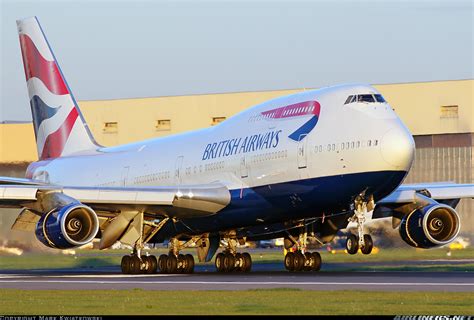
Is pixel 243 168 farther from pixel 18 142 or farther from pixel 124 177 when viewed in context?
pixel 18 142

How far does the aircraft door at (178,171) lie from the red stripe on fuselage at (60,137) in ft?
28.4

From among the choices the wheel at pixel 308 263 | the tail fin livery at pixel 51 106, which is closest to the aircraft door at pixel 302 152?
the wheel at pixel 308 263

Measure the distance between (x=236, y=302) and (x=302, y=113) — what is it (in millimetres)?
11317

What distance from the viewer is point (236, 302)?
21172 mm

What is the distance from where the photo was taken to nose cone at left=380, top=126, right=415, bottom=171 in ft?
95.4

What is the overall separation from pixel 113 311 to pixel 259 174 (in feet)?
44.3

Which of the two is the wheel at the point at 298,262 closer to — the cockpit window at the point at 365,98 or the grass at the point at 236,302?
the cockpit window at the point at 365,98

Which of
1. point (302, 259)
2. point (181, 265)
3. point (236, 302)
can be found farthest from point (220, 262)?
point (236, 302)

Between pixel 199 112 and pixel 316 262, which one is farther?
pixel 199 112

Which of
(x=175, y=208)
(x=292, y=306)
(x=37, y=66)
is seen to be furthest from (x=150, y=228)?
(x=292, y=306)

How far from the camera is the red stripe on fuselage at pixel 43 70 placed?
4497 centimetres

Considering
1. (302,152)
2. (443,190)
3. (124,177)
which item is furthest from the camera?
(124,177)

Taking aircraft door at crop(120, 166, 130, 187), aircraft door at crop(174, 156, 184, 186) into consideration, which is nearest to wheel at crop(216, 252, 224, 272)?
aircraft door at crop(174, 156, 184, 186)

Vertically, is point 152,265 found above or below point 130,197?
below
